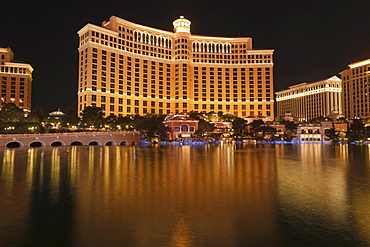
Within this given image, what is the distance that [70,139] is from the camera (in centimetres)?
8650

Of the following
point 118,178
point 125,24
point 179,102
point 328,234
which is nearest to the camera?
point 328,234

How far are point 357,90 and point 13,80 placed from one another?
18953cm

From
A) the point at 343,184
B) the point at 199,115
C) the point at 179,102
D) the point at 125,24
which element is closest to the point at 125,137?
the point at 199,115

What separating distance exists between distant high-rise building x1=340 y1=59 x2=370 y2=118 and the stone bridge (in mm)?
126897

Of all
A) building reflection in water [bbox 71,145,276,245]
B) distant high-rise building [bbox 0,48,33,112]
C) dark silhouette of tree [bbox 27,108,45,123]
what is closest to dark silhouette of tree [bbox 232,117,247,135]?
dark silhouette of tree [bbox 27,108,45,123]

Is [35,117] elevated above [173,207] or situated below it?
above

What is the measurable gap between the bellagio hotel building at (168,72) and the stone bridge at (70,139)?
Answer: 36558mm

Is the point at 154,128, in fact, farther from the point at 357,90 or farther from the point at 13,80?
the point at 357,90

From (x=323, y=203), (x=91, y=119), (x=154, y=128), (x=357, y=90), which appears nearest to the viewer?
(x=323, y=203)

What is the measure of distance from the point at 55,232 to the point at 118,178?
1381cm

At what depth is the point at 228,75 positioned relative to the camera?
162 meters

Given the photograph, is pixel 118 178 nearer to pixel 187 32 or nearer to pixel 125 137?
pixel 125 137

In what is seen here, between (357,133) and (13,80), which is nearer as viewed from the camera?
(357,133)

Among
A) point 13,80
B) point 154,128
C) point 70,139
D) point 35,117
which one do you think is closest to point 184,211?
point 70,139
